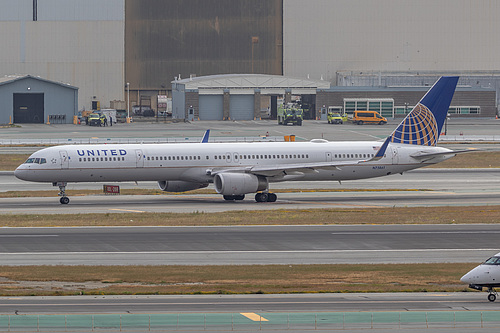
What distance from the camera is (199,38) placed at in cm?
17550

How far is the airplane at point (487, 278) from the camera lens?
30156mm

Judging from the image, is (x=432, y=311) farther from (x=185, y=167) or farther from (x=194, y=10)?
(x=194, y=10)

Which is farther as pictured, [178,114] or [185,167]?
[178,114]

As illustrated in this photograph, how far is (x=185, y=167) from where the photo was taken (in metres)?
61.6

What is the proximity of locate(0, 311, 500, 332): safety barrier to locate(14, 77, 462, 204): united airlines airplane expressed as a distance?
Answer: 32134 millimetres

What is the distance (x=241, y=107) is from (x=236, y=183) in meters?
103

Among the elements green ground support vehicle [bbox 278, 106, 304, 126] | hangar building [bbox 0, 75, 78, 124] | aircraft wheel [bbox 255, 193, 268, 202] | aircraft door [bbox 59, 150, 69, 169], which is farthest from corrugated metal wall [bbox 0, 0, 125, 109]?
aircraft wheel [bbox 255, 193, 268, 202]

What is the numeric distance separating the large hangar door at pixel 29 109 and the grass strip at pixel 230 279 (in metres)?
117

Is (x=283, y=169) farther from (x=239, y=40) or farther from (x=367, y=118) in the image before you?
(x=239, y=40)

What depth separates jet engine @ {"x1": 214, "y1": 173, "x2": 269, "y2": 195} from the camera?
198 feet

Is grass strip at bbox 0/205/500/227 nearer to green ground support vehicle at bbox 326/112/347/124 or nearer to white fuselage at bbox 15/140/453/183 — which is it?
white fuselage at bbox 15/140/453/183

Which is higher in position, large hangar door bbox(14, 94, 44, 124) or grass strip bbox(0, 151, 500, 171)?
large hangar door bbox(14, 94, 44, 124)

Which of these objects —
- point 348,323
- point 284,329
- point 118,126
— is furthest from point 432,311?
point 118,126

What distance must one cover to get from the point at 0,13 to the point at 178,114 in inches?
1548
